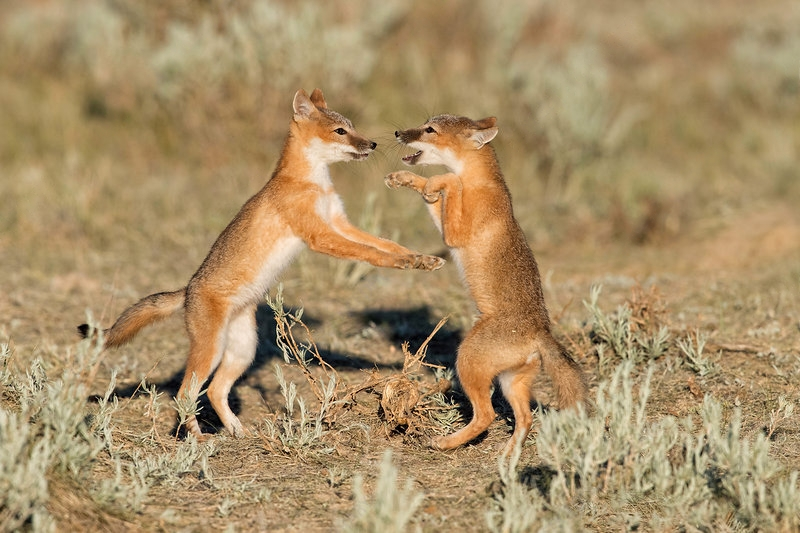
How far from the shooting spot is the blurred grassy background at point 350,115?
973cm

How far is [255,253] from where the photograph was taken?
5.66 meters

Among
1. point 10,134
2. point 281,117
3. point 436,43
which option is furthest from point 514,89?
point 10,134

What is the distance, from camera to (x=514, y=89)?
12.6 meters

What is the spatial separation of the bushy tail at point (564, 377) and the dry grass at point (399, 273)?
13cm

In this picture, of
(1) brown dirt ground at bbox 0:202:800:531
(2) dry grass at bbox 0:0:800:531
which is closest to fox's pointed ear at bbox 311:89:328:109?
(2) dry grass at bbox 0:0:800:531

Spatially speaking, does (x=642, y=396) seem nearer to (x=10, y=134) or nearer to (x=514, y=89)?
(x=514, y=89)

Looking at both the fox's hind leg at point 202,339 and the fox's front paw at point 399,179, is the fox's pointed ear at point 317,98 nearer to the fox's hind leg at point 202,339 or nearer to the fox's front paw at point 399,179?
the fox's front paw at point 399,179

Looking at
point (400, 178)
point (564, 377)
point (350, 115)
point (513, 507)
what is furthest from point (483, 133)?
point (350, 115)

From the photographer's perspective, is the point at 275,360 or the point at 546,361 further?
the point at 275,360

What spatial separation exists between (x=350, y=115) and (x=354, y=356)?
5541mm

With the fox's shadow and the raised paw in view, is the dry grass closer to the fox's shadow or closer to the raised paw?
the fox's shadow

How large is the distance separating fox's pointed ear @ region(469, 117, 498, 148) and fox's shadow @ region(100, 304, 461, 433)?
1552mm

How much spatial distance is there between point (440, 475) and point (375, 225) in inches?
143

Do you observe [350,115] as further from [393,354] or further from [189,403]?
[189,403]
